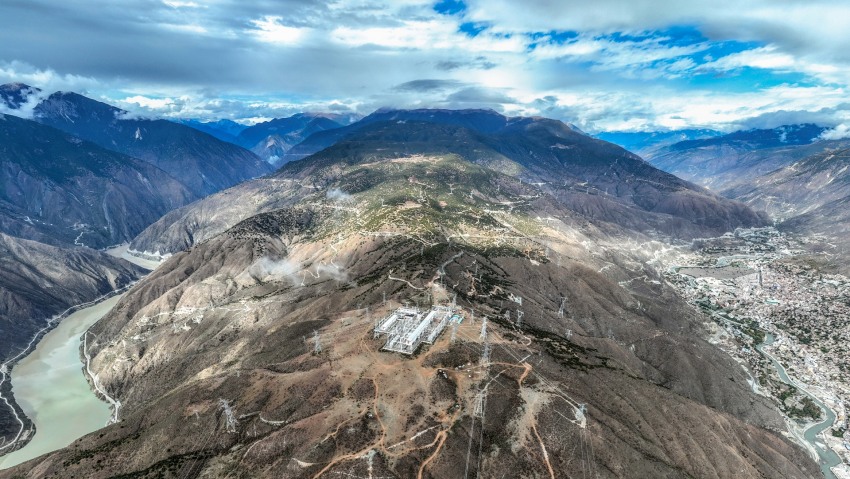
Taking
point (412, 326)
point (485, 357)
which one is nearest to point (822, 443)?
point (485, 357)

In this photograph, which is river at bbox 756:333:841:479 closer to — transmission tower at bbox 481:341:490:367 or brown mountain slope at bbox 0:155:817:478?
brown mountain slope at bbox 0:155:817:478

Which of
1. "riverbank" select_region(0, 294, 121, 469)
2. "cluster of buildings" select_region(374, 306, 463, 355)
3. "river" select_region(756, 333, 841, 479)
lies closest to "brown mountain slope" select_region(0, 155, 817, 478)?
"cluster of buildings" select_region(374, 306, 463, 355)

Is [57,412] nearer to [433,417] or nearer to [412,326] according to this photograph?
[412,326]

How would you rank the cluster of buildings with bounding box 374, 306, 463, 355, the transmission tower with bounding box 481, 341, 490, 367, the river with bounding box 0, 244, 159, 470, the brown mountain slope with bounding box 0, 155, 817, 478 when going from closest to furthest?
the brown mountain slope with bounding box 0, 155, 817, 478 → the transmission tower with bounding box 481, 341, 490, 367 → the cluster of buildings with bounding box 374, 306, 463, 355 → the river with bounding box 0, 244, 159, 470

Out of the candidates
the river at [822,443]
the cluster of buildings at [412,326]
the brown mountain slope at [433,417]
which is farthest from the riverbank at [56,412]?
the river at [822,443]

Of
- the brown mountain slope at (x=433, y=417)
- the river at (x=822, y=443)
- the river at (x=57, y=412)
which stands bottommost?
the river at (x=822, y=443)

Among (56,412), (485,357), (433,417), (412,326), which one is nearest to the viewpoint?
(433,417)

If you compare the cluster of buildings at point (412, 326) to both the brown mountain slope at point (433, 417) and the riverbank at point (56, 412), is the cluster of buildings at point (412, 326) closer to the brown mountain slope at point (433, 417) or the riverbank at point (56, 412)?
the brown mountain slope at point (433, 417)

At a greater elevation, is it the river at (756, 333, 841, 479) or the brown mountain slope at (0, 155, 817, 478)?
the brown mountain slope at (0, 155, 817, 478)

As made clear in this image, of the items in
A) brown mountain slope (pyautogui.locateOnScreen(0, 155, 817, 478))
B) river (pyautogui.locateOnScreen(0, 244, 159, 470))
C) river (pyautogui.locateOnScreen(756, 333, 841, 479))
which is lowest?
river (pyautogui.locateOnScreen(756, 333, 841, 479))

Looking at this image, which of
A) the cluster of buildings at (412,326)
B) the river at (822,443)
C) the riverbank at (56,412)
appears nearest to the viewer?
the cluster of buildings at (412,326)

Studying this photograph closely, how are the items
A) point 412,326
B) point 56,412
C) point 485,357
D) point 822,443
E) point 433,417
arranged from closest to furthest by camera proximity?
1. point 433,417
2. point 485,357
3. point 412,326
4. point 822,443
5. point 56,412
